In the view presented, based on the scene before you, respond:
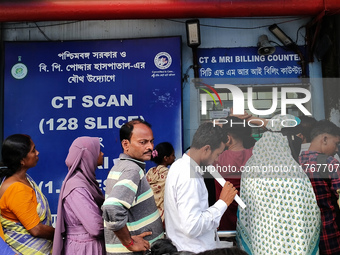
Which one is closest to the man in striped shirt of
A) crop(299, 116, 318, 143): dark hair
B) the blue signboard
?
crop(299, 116, 318, 143): dark hair

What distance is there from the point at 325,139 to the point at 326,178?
334mm

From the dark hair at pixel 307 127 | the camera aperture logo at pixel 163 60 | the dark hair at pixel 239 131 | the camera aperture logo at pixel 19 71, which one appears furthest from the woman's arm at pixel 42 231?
the camera aperture logo at pixel 19 71

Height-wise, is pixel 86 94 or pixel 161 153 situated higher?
pixel 86 94

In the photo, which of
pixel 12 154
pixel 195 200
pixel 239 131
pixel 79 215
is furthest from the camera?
pixel 239 131

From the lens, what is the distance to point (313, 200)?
270 centimetres

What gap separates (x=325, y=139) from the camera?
10.2ft

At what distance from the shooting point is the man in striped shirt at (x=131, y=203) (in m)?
2.29

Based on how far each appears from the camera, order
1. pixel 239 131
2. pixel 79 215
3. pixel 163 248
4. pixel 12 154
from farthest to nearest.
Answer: pixel 239 131 → pixel 12 154 → pixel 79 215 → pixel 163 248

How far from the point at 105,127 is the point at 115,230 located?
3.15 m

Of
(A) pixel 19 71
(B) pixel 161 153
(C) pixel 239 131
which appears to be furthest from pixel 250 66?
(A) pixel 19 71

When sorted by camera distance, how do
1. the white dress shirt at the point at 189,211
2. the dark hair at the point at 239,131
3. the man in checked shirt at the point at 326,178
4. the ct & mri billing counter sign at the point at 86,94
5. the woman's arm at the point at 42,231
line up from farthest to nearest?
the ct & mri billing counter sign at the point at 86,94 → the dark hair at the point at 239,131 → the man in checked shirt at the point at 326,178 → the woman's arm at the point at 42,231 → the white dress shirt at the point at 189,211

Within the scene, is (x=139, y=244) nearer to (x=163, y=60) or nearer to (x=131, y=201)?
(x=131, y=201)

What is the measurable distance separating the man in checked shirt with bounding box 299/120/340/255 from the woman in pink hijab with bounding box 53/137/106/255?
154 centimetres

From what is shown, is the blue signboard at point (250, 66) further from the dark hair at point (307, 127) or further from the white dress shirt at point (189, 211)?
the white dress shirt at point (189, 211)
